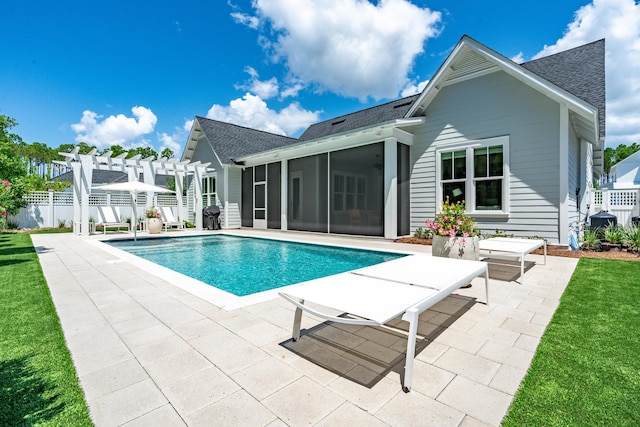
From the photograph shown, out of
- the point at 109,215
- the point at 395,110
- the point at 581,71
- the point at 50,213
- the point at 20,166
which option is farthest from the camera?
the point at 109,215

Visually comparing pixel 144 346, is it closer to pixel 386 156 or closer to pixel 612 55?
pixel 386 156

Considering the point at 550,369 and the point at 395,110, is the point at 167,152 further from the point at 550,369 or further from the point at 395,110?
the point at 550,369

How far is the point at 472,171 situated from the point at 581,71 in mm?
4611

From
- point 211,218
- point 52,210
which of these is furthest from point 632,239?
point 52,210

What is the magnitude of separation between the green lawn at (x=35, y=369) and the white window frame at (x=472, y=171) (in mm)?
9439

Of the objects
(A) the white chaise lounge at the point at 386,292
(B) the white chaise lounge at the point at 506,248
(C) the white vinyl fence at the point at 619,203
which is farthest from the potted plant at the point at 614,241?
(A) the white chaise lounge at the point at 386,292

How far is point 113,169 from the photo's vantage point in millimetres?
14398

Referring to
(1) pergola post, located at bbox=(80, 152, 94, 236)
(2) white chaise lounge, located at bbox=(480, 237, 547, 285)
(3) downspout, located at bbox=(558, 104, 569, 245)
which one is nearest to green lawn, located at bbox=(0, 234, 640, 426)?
(2) white chaise lounge, located at bbox=(480, 237, 547, 285)

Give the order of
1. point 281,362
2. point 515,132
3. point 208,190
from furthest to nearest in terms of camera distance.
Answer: point 208,190, point 515,132, point 281,362

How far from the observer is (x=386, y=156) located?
9844 millimetres

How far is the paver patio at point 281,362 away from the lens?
5.71 feet

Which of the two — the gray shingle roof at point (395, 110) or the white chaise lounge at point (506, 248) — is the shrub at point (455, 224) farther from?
the gray shingle roof at point (395, 110)

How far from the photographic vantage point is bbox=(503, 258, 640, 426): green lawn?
1700mm

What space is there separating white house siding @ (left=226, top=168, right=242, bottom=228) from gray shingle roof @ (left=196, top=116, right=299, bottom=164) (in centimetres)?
95
